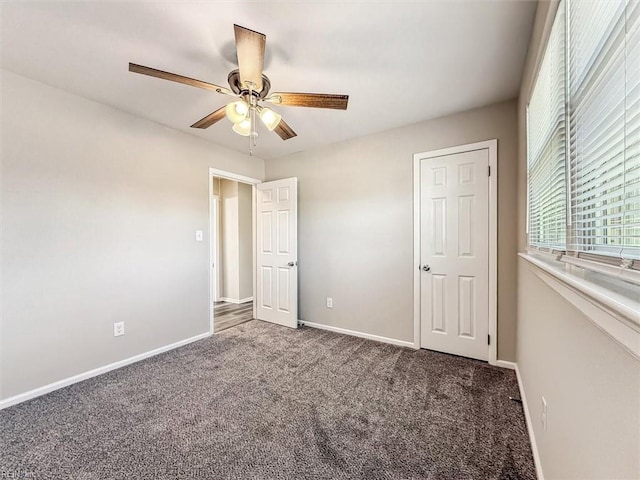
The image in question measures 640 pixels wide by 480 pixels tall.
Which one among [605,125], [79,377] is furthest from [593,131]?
[79,377]

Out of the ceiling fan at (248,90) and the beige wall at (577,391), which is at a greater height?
the ceiling fan at (248,90)

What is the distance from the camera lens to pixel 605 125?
0.68m

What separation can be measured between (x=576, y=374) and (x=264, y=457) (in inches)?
58.8

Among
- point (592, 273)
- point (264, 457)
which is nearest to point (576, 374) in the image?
point (592, 273)

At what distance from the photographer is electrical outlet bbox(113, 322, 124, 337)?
8.20 ft

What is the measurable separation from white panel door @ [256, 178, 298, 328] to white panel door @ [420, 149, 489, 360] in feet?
5.30

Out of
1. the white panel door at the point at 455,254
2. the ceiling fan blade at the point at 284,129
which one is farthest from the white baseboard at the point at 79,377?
the white panel door at the point at 455,254

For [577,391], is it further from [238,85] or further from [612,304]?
[238,85]

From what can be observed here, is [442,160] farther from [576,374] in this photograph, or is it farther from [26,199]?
[26,199]

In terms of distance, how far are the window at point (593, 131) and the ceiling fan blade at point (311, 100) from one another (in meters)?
1.02

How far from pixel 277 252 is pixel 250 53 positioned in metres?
2.62

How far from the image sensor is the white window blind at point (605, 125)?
54cm

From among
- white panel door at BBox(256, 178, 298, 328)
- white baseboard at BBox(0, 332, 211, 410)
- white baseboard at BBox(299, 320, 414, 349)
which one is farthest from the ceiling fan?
white baseboard at BBox(299, 320, 414, 349)

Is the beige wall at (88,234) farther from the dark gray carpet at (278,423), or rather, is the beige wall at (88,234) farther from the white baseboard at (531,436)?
the white baseboard at (531,436)
